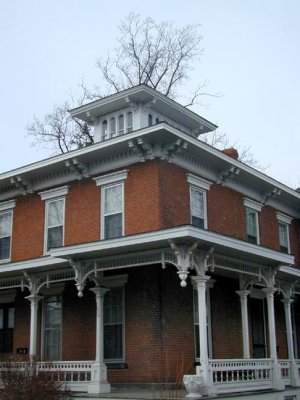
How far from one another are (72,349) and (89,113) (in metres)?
8.36

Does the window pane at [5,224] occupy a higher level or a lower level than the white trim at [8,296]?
higher

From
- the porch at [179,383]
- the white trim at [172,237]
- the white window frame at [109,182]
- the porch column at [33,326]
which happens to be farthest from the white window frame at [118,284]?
the white trim at [172,237]

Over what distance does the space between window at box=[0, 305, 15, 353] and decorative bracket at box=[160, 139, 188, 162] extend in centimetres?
789

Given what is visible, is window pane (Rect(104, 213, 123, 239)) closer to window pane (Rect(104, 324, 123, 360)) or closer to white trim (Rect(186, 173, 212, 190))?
white trim (Rect(186, 173, 212, 190))

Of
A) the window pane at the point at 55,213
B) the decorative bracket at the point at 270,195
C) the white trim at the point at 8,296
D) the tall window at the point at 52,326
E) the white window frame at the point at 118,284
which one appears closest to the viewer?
the white window frame at the point at 118,284

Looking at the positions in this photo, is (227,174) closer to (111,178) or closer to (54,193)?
(111,178)

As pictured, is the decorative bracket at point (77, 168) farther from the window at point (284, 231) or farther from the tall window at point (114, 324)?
the window at point (284, 231)

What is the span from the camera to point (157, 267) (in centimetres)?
1630

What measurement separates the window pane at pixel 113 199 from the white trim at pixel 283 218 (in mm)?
7717

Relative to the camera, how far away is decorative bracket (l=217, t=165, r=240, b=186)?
19328 mm

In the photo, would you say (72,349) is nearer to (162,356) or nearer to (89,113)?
(162,356)

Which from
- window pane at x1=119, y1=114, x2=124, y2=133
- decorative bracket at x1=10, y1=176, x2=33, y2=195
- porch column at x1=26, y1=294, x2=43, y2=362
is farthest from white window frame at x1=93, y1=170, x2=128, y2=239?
decorative bracket at x1=10, y1=176, x2=33, y2=195

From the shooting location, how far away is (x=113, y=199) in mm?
18141

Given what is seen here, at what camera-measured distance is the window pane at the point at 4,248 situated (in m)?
21.1
